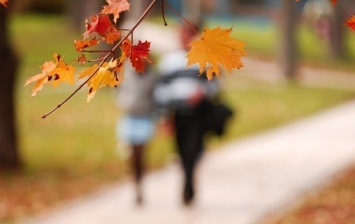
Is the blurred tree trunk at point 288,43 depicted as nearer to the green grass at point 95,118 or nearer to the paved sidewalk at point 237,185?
the green grass at point 95,118

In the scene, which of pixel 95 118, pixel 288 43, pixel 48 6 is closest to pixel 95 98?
pixel 95 118

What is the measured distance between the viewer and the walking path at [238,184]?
31.3 ft

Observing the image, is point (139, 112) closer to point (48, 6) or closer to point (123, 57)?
point (123, 57)

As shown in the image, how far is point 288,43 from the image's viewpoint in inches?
1084

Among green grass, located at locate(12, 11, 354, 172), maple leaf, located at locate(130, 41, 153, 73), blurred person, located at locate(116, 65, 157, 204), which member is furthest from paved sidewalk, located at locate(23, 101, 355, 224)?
maple leaf, located at locate(130, 41, 153, 73)

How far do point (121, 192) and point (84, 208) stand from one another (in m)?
1.03

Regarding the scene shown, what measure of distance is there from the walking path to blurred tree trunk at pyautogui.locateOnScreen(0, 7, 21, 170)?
61.9 inches

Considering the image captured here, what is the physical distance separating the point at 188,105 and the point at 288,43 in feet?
59.8

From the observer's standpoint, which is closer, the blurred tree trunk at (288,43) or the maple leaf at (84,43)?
the maple leaf at (84,43)

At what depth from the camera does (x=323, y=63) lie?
3394cm

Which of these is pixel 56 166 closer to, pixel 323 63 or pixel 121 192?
pixel 121 192

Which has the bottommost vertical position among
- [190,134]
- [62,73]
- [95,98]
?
[95,98]

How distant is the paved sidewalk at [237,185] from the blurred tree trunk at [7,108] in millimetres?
1619

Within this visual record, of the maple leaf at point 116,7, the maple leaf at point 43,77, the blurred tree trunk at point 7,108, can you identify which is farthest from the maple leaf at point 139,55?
the blurred tree trunk at point 7,108
